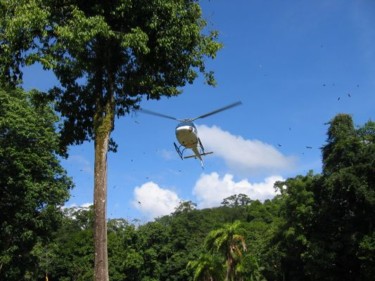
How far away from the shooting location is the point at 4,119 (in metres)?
26.1

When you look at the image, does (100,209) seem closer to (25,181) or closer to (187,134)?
(187,134)

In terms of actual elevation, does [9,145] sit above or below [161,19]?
above

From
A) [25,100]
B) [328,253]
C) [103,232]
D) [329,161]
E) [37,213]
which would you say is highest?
[25,100]

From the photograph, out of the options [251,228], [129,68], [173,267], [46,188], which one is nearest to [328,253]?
[46,188]

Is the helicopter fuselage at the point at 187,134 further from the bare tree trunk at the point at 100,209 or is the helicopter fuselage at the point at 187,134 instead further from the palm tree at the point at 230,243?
the palm tree at the point at 230,243

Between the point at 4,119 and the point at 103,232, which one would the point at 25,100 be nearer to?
the point at 4,119

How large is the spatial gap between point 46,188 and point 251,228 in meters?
46.0

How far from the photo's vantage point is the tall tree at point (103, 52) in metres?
9.99

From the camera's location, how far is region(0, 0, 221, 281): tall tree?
999 centimetres

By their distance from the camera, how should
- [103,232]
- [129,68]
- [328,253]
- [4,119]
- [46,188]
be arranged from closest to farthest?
[103,232] < [129,68] < [4,119] < [46,188] < [328,253]

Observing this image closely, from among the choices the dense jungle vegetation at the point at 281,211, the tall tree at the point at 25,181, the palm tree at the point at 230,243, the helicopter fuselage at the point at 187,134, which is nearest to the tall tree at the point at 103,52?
the helicopter fuselage at the point at 187,134

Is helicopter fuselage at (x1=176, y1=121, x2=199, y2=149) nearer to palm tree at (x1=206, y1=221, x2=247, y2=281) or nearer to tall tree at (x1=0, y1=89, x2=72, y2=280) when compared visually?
tall tree at (x1=0, y1=89, x2=72, y2=280)

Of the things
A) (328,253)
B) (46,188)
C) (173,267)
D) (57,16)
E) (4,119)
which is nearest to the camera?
(57,16)

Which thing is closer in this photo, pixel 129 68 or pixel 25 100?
pixel 129 68
